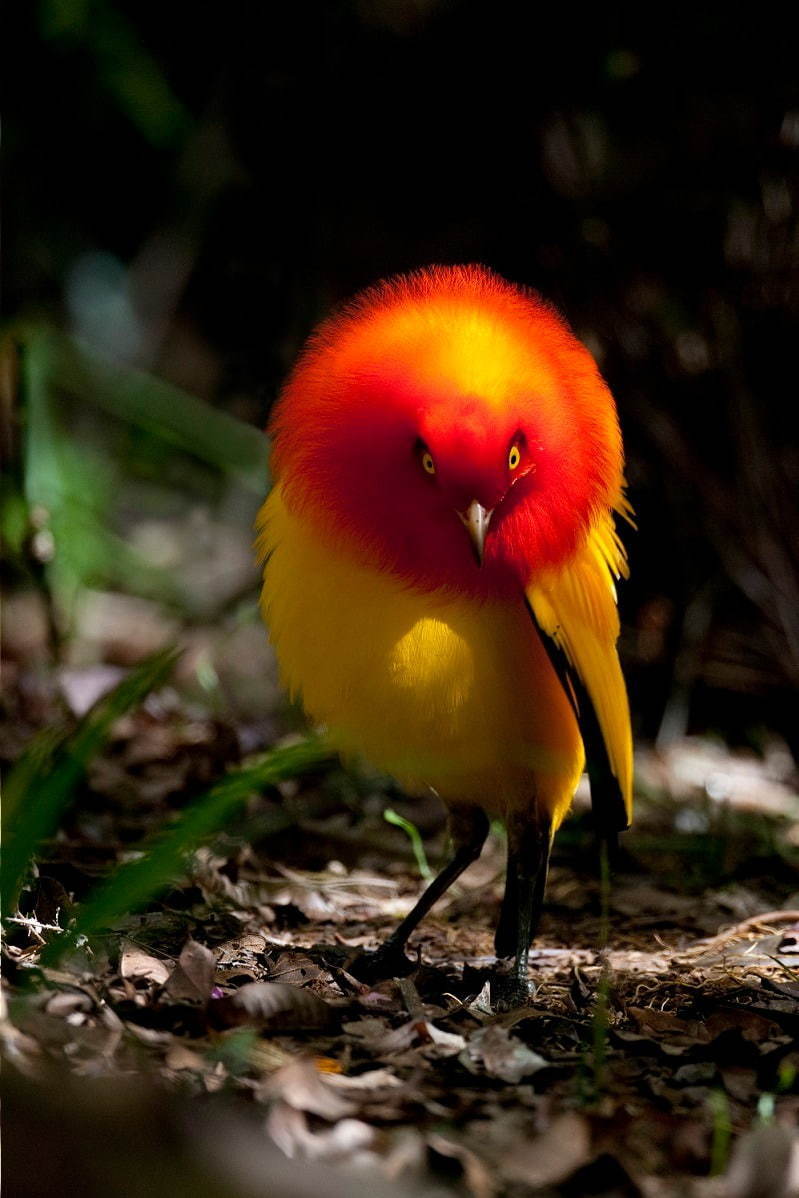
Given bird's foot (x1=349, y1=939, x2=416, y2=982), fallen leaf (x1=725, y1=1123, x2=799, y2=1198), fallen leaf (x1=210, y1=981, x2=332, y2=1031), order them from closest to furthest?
fallen leaf (x1=725, y1=1123, x2=799, y2=1198) < fallen leaf (x1=210, y1=981, x2=332, y2=1031) < bird's foot (x1=349, y1=939, x2=416, y2=982)

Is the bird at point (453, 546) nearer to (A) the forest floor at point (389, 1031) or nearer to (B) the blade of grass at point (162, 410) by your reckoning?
(A) the forest floor at point (389, 1031)

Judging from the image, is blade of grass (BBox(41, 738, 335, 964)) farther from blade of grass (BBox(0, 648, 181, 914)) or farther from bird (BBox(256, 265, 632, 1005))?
bird (BBox(256, 265, 632, 1005))

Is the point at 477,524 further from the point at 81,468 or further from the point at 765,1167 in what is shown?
the point at 81,468

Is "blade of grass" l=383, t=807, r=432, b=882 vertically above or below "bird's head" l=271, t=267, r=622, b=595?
below

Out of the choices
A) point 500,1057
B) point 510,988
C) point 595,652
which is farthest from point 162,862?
point 595,652

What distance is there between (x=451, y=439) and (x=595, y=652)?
63 cm

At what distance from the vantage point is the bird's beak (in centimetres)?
238

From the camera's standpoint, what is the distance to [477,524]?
2404mm

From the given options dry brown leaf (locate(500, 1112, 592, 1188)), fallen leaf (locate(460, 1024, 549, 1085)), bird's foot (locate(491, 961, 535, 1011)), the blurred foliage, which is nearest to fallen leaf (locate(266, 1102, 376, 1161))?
dry brown leaf (locate(500, 1112, 592, 1188))

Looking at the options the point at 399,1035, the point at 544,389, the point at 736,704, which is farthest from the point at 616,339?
the point at 399,1035

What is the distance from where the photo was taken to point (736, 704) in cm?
496

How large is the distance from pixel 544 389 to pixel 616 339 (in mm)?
2102

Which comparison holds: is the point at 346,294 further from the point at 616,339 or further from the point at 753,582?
the point at 753,582

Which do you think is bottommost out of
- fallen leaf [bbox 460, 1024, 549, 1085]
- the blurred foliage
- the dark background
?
fallen leaf [bbox 460, 1024, 549, 1085]
